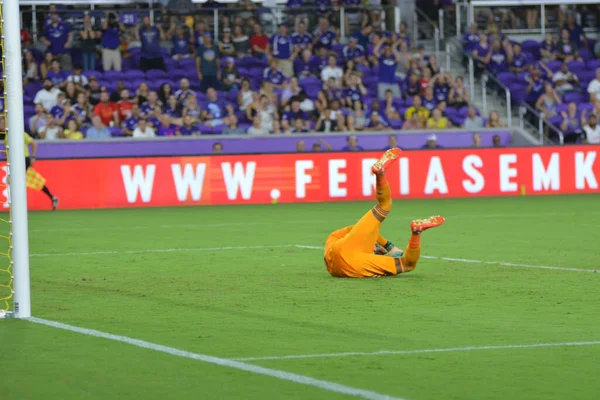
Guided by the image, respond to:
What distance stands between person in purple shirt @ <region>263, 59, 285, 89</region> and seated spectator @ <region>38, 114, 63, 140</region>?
5318 mm

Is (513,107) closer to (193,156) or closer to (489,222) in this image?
(193,156)

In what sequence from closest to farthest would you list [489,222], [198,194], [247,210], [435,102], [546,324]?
1. [546,324]
2. [489,222]
3. [247,210]
4. [198,194]
5. [435,102]

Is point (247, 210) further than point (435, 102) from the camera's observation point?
No

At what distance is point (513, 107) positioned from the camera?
103 feet

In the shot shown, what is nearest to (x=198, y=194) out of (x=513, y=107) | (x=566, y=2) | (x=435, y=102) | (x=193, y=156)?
(x=193, y=156)

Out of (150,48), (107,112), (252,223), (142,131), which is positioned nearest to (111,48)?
(150,48)

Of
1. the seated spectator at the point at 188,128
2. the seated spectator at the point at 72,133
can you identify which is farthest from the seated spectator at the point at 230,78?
the seated spectator at the point at 72,133

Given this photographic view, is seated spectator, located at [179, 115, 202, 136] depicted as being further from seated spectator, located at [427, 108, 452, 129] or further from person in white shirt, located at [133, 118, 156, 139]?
seated spectator, located at [427, 108, 452, 129]

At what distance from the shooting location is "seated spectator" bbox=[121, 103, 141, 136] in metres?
27.3

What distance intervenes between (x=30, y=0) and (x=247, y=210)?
10654 mm

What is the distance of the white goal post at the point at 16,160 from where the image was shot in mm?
9086

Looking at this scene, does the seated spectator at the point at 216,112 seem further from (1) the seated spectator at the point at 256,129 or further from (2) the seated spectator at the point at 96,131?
(2) the seated spectator at the point at 96,131

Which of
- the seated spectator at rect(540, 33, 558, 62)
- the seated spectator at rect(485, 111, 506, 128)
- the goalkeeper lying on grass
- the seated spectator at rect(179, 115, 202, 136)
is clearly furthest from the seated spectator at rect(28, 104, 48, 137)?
the goalkeeper lying on grass

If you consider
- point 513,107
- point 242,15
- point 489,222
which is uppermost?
point 242,15
